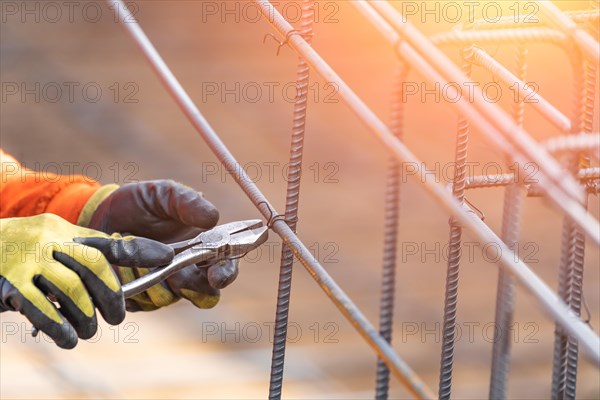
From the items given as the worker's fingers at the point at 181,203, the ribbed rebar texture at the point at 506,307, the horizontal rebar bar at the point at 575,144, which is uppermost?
the worker's fingers at the point at 181,203

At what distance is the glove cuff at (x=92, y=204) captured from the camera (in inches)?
61.3

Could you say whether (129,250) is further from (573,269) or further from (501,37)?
(573,269)

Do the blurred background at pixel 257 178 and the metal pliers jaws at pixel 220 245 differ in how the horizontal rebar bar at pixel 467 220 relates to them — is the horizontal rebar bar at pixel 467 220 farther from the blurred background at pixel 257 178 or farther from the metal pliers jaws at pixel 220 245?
the blurred background at pixel 257 178

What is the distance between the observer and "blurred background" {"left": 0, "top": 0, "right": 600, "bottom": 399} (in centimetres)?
333

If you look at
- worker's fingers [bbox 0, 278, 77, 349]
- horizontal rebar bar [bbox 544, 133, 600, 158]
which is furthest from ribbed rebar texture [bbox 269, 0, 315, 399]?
horizontal rebar bar [bbox 544, 133, 600, 158]

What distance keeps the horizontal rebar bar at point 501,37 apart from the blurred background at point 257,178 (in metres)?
2.24

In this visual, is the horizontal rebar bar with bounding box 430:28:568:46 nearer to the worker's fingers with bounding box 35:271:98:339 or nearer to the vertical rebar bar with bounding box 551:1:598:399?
the vertical rebar bar with bounding box 551:1:598:399

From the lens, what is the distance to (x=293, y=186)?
3.69ft

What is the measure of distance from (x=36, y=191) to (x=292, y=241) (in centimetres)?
78

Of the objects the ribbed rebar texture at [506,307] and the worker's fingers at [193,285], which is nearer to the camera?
the ribbed rebar texture at [506,307]

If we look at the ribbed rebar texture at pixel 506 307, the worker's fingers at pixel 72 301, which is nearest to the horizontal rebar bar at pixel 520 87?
the ribbed rebar texture at pixel 506 307

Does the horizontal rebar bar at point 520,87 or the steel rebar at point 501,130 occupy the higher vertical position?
the horizontal rebar bar at point 520,87

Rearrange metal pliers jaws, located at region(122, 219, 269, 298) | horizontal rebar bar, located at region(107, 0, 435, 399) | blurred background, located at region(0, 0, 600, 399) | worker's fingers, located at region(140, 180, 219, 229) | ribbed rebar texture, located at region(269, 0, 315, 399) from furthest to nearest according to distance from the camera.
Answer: blurred background, located at region(0, 0, 600, 399) < worker's fingers, located at region(140, 180, 219, 229) < metal pliers jaws, located at region(122, 219, 269, 298) < ribbed rebar texture, located at region(269, 0, 315, 399) < horizontal rebar bar, located at region(107, 0, 435, 399)

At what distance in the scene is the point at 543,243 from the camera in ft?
13.9
